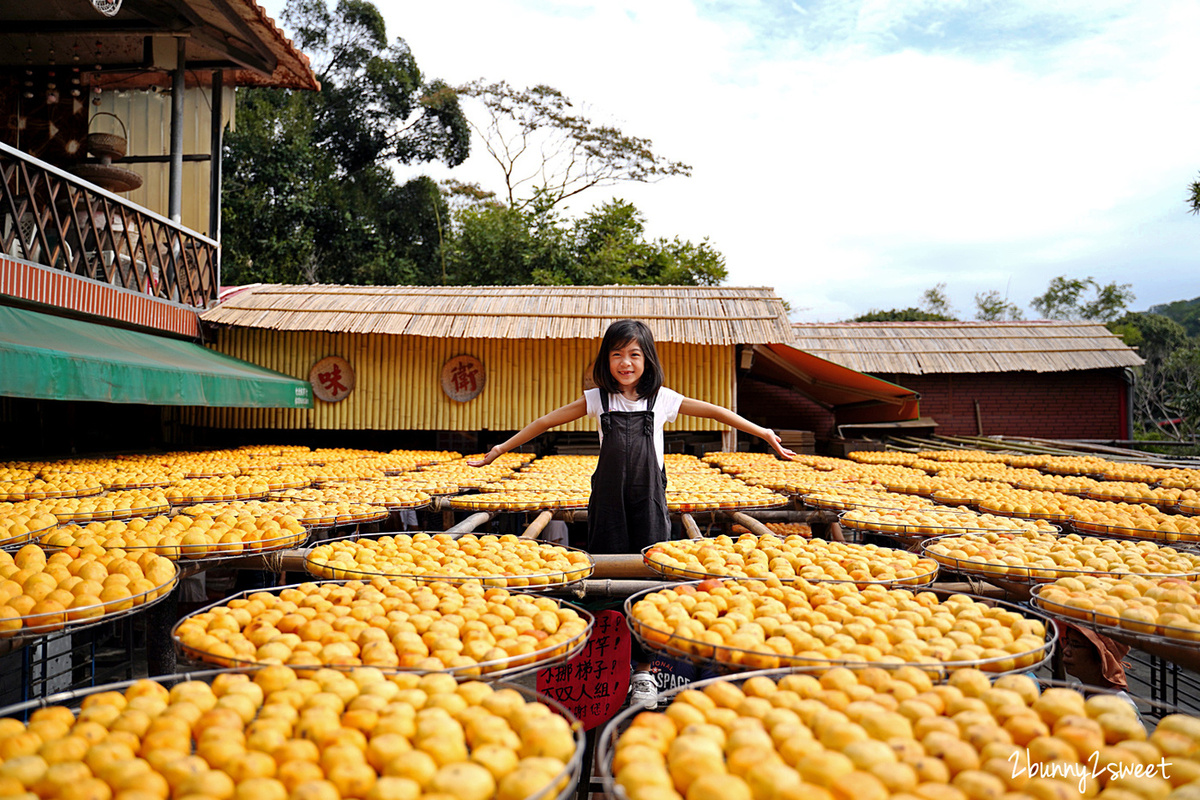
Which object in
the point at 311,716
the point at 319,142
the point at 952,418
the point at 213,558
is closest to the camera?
the point at 311,716

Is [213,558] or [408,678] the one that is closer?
[408,678]

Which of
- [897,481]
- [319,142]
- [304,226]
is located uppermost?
[319,142]

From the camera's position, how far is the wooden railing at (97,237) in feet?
20.9

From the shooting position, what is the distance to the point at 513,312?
983 cm

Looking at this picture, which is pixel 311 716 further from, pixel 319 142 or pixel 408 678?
pixel 319 142

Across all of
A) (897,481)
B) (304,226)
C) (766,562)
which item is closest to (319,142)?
(304,226)

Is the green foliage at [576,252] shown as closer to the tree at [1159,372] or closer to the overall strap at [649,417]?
the tree at [1159,372]

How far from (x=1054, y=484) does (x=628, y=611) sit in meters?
5.01

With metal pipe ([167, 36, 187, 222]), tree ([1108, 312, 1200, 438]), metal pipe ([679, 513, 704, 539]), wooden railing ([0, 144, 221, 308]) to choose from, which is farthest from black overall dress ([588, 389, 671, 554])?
tree ([1108, 312, 1200, 438])

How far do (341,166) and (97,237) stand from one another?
16.1 meters

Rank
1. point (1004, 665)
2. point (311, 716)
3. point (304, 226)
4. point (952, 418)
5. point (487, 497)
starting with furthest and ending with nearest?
1. point (304, 226)
2. point (952, 418)
3. point (487, 497)
4. point (1004, 665)
5. point (311, 716)

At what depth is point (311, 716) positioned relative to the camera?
1.28 m

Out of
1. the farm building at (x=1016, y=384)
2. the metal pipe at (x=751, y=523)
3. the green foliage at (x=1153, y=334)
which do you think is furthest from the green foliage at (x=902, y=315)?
the metal pipe at (x=751, y=523)

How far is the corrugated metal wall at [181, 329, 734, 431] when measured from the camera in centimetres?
1007
